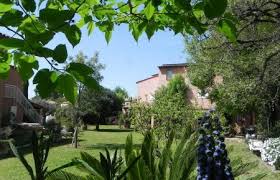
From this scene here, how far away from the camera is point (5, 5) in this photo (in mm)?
1995

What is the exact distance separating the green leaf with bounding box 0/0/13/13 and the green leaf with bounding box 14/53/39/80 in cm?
25

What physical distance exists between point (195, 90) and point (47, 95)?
4385 cm

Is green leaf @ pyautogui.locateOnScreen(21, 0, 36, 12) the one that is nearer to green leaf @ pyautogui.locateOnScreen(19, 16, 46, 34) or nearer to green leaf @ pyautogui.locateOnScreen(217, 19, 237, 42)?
green leaf @ pyautogui.locateOnScreen(19, 16, 46, 34)

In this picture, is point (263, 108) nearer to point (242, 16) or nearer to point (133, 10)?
point (242, 16)

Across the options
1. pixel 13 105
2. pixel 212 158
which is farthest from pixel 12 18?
pixel 13 105

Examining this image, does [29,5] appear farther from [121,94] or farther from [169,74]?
[121,94]

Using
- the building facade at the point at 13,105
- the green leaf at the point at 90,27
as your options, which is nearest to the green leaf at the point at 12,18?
the green leaf at the point at 90,27

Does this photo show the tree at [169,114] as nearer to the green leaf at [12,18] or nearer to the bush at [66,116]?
the bush at [66,116]

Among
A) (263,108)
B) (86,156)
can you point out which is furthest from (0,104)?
(86,156)

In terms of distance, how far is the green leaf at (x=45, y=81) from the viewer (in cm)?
190

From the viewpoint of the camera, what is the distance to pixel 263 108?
28.6 meters

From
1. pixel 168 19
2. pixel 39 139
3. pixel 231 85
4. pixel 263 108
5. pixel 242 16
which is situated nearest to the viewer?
pixel 39 139

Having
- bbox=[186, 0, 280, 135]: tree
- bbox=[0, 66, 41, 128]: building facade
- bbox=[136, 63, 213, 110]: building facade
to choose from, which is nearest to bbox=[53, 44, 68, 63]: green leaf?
bbox=[186, 0, 280, 135]: tree

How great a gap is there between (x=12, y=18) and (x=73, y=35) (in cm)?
26
